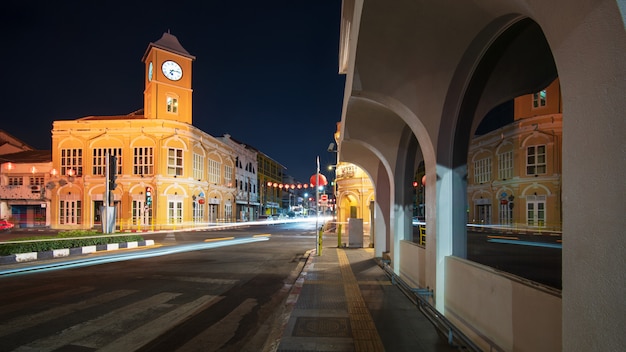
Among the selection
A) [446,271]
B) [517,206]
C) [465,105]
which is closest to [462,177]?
[465,105]

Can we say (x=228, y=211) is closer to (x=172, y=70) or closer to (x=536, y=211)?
(x=172, y=70)

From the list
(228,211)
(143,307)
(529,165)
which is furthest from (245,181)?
(143,307)

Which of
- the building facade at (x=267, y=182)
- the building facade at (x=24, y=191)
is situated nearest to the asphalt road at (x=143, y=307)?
the building facade at (x=24, y=191)

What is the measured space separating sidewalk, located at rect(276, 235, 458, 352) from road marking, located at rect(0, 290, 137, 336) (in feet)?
12.6

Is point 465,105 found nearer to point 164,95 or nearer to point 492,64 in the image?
point 492,64

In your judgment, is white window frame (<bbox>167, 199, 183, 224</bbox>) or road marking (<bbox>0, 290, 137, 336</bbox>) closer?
road marking (<bbox>0, 290, 137, 336</bbox>)

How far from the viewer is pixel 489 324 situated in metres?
4.30

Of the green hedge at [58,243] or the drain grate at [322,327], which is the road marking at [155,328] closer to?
the drain grate at [322,327]

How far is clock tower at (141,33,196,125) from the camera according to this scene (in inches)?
1438

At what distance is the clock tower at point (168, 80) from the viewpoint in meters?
36.5

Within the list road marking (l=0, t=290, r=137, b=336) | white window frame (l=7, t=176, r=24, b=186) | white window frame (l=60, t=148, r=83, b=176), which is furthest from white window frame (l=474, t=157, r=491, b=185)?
white window frame (l=7, t=176, r=24, b=186)

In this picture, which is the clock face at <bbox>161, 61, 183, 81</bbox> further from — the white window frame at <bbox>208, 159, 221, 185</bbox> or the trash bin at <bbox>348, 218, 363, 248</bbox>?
the trash bin at <bbox>348, 218, 363, 248</bbox>

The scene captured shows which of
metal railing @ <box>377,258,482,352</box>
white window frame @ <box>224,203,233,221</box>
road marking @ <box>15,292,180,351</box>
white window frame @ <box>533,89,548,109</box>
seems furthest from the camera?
white window frame @ <box>224,203,233,221</box>

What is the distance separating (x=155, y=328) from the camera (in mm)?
5883
